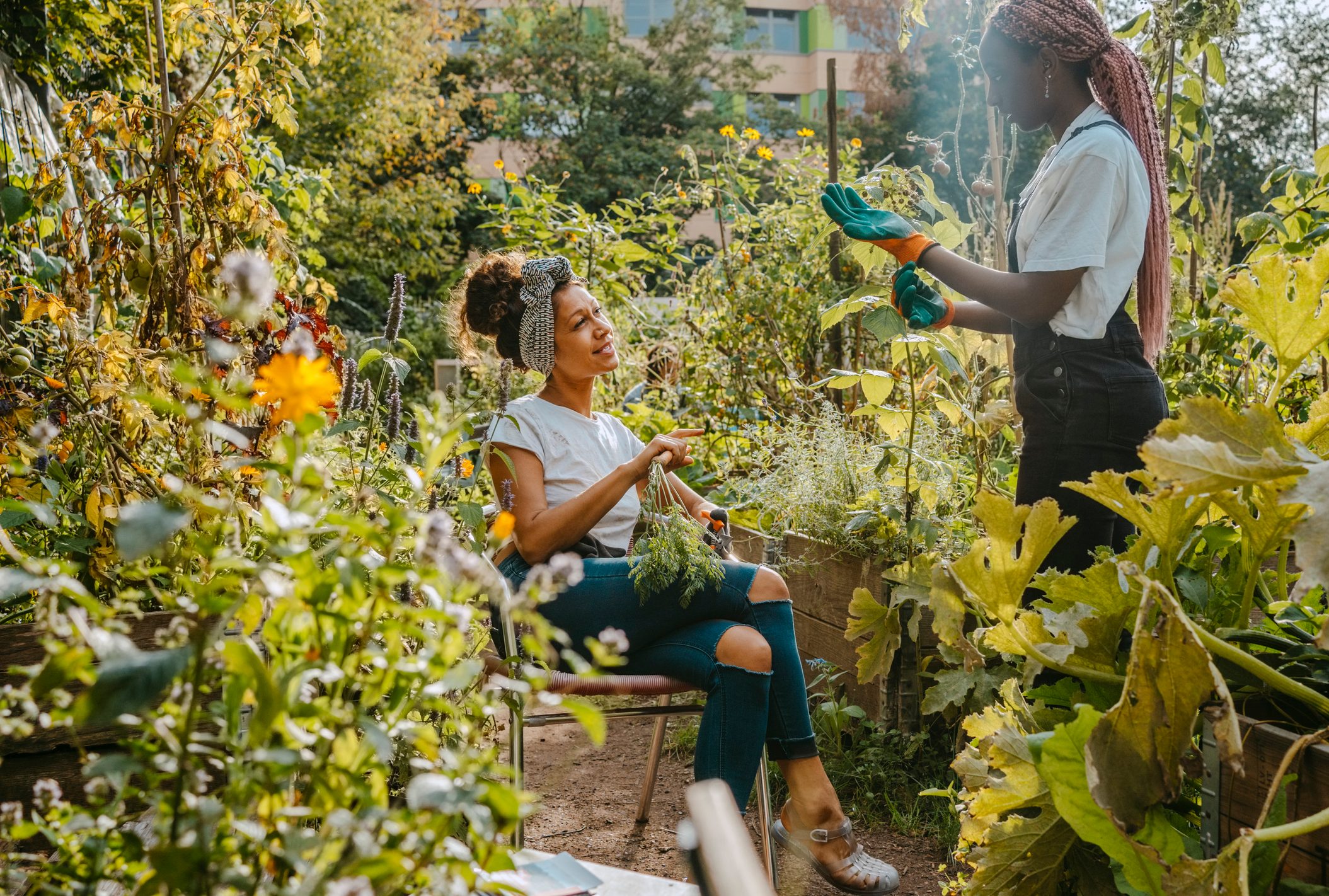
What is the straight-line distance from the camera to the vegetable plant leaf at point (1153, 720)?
872 millimetres

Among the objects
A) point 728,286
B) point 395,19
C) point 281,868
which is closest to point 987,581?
point 281,868

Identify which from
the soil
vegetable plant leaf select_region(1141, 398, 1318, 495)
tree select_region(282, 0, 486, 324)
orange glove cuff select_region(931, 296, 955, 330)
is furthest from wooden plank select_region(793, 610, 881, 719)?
tree select_region(282, 0, 486, 324)

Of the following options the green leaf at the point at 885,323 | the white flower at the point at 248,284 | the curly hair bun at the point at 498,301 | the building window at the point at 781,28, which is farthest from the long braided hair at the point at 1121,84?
the building window at the point at 781,28

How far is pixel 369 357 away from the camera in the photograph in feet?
5.54

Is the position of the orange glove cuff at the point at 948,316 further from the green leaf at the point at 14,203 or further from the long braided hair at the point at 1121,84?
the green leaf at the point at 14,203

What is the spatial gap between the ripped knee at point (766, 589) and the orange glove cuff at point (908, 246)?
697 mm

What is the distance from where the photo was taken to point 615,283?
4.52 m

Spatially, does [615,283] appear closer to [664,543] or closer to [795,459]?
[795,459]

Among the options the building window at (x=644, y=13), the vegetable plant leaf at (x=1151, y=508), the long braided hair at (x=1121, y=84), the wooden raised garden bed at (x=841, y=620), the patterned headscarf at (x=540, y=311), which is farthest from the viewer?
the building window at (x=644, y=13)

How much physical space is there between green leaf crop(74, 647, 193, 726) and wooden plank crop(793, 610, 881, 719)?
7.09ft

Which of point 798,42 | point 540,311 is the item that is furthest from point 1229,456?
point 798,42

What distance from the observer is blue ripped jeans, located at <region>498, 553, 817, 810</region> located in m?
1.81

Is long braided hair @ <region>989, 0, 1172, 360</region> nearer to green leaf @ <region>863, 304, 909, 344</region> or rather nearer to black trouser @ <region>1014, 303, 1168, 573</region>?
black trouser @ <region>1014, 303, 1168, 573</region>

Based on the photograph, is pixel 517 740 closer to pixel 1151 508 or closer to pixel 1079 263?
pixel 1151 508
